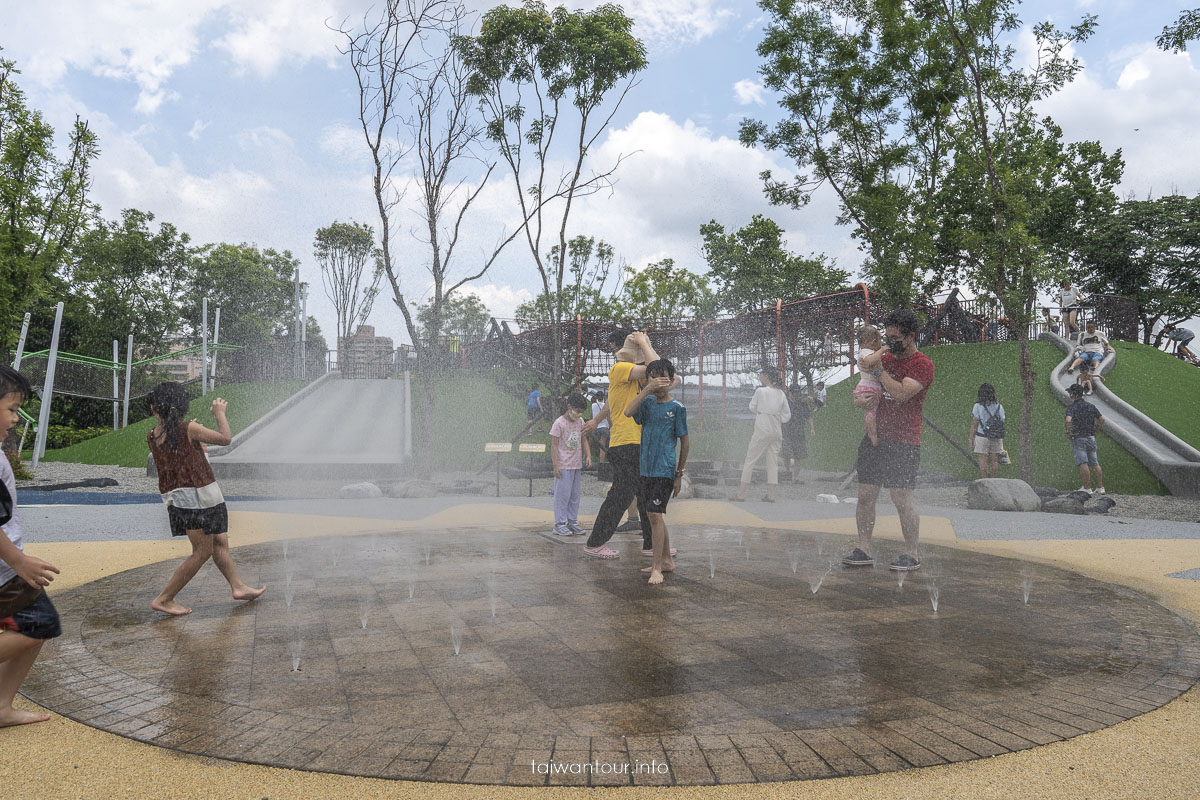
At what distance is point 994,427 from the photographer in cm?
1268

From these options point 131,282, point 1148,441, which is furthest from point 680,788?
point 131,282

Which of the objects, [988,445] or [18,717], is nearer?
[18,717]

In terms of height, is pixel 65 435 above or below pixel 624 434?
below

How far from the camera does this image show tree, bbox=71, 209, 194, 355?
112ft

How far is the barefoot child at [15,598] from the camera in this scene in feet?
9.05

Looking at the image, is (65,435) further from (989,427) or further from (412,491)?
(989,427)

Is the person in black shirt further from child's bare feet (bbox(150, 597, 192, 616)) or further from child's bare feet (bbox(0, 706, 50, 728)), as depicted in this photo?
child's bare feet (bbox(0, 706, 50, 728))

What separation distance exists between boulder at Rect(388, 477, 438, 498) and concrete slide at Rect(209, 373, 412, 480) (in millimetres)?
2688

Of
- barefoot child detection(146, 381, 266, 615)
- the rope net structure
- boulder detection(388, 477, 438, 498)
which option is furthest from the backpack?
the rope net structure

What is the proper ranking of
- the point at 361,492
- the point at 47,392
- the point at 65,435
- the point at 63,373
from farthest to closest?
the point at 65,435 → the point at 63,373 → the point at 47,392 → the point at 361,492

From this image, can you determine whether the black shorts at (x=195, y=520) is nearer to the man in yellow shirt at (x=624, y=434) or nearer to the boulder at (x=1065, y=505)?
the man in yellow shirt at (x=624, y=434)

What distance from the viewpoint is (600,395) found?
53.7 feet

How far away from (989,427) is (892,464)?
8.20 meters

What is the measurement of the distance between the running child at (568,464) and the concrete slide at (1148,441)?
33.9 ft
